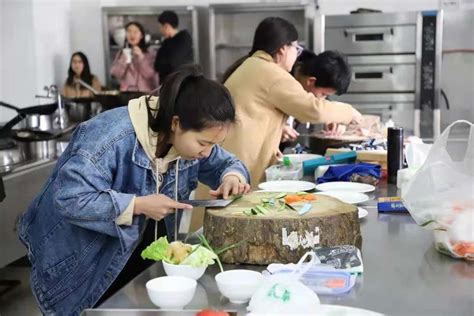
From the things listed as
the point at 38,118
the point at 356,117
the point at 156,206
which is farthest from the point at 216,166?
the point at 38,118

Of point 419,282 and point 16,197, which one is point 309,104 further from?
point 16,197

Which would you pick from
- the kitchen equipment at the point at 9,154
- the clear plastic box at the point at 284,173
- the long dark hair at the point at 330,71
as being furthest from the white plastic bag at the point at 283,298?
the kitchen equipment at the point at 9,154

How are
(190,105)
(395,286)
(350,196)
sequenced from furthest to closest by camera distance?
(350,196) < (190,105) < (395,286)

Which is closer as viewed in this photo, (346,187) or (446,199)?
(446,199)

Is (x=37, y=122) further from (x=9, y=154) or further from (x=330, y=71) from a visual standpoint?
(x=330, y=71)

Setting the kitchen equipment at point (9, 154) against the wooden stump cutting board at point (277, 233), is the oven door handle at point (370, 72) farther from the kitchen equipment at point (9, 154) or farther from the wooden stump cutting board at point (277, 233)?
the wooden stump cutting board at point (277, 233)

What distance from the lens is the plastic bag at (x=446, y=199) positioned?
1646mm

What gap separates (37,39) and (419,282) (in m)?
5.01

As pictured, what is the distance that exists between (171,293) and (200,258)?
0.20 meters

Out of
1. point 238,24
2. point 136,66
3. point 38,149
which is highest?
point 238,24

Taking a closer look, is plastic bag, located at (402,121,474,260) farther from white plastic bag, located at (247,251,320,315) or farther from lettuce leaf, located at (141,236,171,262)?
lettuce leaf, located at (141,236,171,262)

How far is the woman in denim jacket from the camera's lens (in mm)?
1727

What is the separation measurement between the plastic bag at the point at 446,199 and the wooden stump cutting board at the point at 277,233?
19 cm

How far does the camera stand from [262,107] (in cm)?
298
